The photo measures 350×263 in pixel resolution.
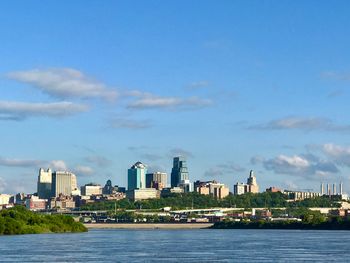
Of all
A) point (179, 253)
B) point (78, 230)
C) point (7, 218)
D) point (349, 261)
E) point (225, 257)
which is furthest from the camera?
point (78, 230)

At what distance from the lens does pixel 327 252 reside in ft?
301

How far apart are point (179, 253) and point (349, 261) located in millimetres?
18540

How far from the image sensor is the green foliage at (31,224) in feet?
497

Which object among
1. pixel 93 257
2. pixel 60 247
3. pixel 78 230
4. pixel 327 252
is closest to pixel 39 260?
pixel 93 257

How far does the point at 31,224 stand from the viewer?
164 meters

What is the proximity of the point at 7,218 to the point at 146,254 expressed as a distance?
73.9 metres

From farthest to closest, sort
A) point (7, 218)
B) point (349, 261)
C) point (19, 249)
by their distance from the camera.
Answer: point (7, 218) → point (19, 249) → point (349, 261)

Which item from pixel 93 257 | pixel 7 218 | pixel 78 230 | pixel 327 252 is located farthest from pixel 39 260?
pixel 78 230

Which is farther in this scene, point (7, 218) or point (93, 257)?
point (7, 218)

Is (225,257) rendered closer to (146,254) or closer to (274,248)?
(146,254)

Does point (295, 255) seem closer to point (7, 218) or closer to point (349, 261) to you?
point (349, 261)

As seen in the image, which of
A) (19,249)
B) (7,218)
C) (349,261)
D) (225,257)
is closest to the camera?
(349,261)

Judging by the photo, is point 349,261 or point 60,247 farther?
point 60,247

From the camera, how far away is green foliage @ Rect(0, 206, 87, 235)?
151625mm
